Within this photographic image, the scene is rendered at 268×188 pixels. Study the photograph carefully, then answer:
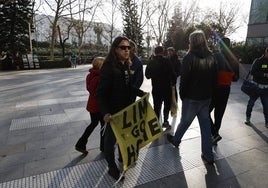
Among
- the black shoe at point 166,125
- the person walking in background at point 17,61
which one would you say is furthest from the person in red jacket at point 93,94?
the person walking in background at point 17,61

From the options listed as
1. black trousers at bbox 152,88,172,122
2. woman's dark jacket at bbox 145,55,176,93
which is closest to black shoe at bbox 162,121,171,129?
black trousers at bbox 152,88,172,122

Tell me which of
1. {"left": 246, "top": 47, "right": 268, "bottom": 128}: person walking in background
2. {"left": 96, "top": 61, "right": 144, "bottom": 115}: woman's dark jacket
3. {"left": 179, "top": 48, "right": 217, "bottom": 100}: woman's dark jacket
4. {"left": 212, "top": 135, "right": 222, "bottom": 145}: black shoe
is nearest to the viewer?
{"left": 96, "top": 61, "right": 144, "bottom": 115}: woman's dark jacket

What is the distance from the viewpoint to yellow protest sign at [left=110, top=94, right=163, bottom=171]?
2804mm

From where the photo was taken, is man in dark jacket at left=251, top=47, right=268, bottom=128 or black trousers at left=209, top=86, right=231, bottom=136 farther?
man in dark jacket at left=251, top=47, right=268, bottom=128

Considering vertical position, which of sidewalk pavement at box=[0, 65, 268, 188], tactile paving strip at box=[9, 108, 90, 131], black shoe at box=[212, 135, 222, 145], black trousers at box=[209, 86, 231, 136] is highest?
black trousers at box=[209, 86, 231, 136]

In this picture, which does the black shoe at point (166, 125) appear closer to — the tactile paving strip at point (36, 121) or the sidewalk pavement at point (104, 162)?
the sidewalk pavement at point (104, 162)

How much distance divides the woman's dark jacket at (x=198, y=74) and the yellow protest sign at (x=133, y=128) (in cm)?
65

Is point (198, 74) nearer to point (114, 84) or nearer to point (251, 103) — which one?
point (114, 84)

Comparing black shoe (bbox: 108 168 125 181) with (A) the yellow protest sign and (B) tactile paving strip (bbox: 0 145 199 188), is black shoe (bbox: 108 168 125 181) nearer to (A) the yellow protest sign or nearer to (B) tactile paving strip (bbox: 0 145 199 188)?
(B) tactile paving strip (bbox: 0 145 199 188)

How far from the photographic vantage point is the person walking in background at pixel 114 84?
8.87ft

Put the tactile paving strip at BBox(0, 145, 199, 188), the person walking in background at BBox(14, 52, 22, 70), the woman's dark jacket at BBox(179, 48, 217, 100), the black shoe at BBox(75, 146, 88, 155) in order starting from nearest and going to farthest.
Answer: the tactile paving strip at BBox(0, 145, 199, 188) < the woman's dark jacket at BBox(179, 48, 217, 100) < the black shoe at BBox(75, 146, 88, 155) < the person walking in background at BBox(14, 52, 22, 70)

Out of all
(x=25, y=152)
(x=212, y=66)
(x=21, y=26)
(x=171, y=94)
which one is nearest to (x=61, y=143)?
(x=25, y=152)

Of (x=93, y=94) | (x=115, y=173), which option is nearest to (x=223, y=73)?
(x=93, y=94)

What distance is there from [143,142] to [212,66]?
1.44m
